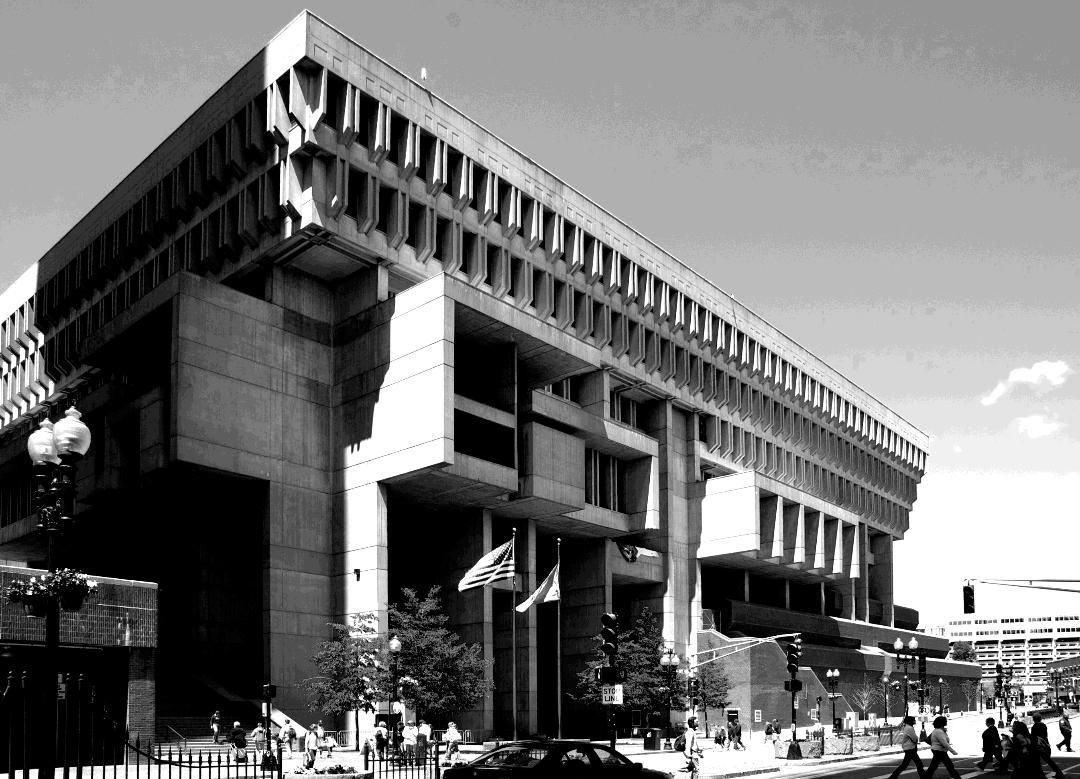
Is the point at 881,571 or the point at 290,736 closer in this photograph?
the point at 290,736

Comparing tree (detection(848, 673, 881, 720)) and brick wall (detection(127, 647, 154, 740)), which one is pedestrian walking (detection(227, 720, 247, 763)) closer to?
brick wall (detection(127, 647, 154, 740))

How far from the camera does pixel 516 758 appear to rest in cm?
2573

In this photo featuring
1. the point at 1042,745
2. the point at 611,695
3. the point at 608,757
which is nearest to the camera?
the point at 608,757

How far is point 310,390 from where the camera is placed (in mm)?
65188

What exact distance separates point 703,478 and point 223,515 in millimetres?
46245

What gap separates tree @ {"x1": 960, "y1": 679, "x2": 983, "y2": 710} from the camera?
13888cm

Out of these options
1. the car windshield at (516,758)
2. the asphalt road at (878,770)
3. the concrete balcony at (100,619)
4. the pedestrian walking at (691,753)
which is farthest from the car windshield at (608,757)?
the concrete balcony at (100,619)

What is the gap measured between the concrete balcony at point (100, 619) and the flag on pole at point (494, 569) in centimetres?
1392

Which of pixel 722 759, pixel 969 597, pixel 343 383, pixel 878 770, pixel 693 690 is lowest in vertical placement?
pixel 693 690

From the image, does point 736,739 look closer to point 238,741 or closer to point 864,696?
point 238,741

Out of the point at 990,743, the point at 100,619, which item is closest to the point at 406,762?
the point at 100,619

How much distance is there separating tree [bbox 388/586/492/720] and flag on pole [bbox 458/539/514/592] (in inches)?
279

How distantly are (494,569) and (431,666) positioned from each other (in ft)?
30.3

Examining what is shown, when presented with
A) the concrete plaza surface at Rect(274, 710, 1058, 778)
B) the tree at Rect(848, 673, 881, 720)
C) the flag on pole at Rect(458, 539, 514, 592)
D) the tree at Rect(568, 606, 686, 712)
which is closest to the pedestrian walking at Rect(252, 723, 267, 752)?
the concrete plaza surface at Rect(274, 710, 1058, 778)
